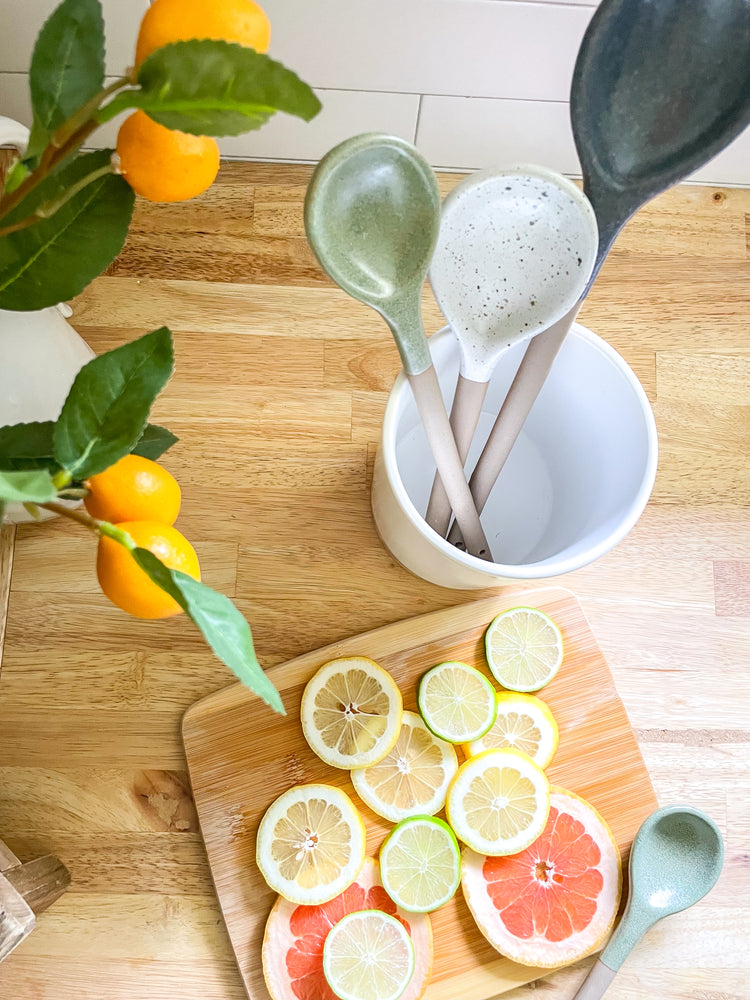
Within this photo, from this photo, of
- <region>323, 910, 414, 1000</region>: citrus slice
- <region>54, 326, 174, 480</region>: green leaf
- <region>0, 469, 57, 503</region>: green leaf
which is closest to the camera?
<region>0, 469, 57, 503</region>: green leaf

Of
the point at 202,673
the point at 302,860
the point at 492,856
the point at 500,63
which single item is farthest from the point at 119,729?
the point at 500,63

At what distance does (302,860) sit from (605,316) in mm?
553

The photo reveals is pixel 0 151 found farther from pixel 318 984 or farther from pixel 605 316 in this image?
pixel 318 984

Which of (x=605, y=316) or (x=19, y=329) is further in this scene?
(x=605, y=316)

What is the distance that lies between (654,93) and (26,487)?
400 millimetres

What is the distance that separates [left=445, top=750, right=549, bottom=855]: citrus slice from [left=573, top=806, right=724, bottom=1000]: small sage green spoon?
92 mm

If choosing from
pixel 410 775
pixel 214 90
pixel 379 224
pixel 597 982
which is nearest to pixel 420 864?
pixel 410 775

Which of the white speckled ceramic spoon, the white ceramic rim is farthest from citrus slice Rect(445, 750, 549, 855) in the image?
the white speckled ceramic spoon

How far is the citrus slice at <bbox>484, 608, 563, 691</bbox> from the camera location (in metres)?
0.77

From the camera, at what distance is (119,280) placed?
2.67 ft

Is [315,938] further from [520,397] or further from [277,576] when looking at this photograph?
[520,397]

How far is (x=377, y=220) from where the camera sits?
0.45 metres

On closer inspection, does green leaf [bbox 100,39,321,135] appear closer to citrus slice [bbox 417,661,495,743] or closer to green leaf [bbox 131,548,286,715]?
green leaf [bbox 131,548,286,715]

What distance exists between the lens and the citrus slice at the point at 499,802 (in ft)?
2.40
